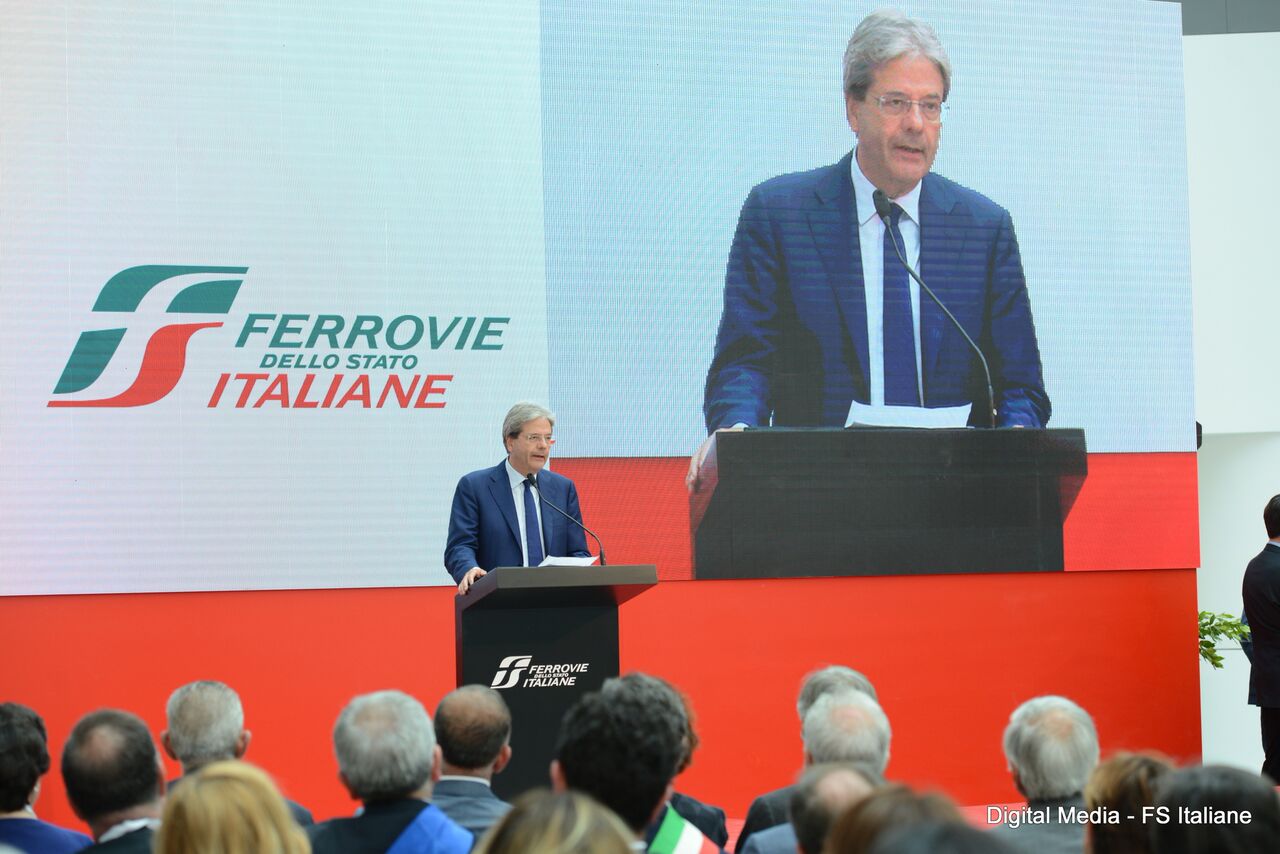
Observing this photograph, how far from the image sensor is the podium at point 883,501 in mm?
6105

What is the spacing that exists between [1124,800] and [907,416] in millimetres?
4173

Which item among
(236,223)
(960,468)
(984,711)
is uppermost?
(236,223)

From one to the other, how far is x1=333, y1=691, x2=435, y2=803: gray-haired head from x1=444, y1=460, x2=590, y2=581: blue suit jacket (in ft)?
5.64

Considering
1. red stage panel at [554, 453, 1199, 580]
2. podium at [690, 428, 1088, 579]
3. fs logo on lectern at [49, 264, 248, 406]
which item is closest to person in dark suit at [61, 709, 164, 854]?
fs logo on lectern at [49, 264, 248, 406]

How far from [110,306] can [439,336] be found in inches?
51.0

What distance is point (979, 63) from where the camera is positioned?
645cm

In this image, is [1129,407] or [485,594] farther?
[1129,407]

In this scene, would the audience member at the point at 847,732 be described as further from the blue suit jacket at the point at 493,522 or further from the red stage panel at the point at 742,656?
the red stage panel at the point at 742,656

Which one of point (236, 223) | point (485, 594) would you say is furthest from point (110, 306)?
point (485, 594)

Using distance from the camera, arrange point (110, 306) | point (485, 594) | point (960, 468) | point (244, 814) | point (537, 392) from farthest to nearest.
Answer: point (960, 468) → point (537, 392) → point (110, 306) → point (485, 594) → point (244, 814)

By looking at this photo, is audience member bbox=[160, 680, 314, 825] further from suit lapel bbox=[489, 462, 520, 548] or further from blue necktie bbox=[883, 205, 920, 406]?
blue necktie bbox=[883, 205, 920, 406]

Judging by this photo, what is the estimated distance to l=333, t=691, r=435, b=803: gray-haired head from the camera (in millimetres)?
2625

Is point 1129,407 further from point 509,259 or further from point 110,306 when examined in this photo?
point 110,306

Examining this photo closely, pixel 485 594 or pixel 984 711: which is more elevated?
pixel 485 594
